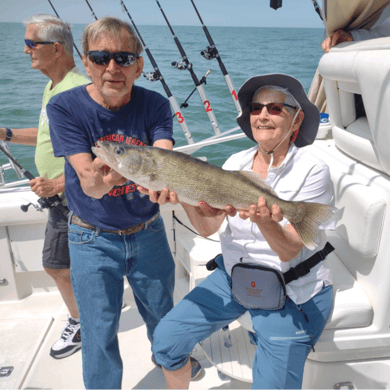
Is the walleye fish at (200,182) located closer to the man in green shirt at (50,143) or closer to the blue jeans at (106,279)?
the blue jeans at (106,279)

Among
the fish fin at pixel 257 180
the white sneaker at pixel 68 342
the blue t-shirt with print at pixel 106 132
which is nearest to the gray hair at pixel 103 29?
the blue t-shirt with print at pixel 106 132

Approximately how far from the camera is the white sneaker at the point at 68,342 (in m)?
2.67

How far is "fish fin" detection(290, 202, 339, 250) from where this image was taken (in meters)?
1.73

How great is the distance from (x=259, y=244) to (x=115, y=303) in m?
0.85

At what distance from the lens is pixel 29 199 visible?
10.2 ft

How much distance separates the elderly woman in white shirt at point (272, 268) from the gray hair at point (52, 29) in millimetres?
1286

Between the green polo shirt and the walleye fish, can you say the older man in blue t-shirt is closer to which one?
the walleye fish

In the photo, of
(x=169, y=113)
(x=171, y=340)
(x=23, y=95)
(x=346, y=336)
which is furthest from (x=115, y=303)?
(x=23, y=95)

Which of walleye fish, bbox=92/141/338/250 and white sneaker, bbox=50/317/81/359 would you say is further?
white sneaker, bbox=50/317/81/359

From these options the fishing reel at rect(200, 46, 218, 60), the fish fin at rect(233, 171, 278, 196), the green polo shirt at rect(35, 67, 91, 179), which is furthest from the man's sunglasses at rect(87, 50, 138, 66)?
the fishing reel at rect(200, 46, 218, 60)

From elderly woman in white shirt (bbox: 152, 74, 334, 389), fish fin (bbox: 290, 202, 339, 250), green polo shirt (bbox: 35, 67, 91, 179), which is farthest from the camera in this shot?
green polo shirt (bbox: 35, 67, 91, 179)

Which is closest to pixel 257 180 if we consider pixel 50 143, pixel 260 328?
pixel 260 328

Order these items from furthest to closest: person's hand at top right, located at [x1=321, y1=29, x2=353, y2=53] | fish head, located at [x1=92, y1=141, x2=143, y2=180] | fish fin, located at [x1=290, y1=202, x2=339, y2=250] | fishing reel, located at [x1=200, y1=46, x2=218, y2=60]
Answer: fishing reel, located at [x1=200, y1=46, x2=218, y2=60]
person's hand at top right, located at [x1=321, y1=29, x2=353, y2=53]
fish fin, located at [x1=290, y1=202, x2=339, y2=250]
fish head, located at [x1=92, y1=141, x2=143, y2=180]

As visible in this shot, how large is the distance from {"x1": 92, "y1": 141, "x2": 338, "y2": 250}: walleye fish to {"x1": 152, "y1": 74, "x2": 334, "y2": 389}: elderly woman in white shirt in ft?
0.25
